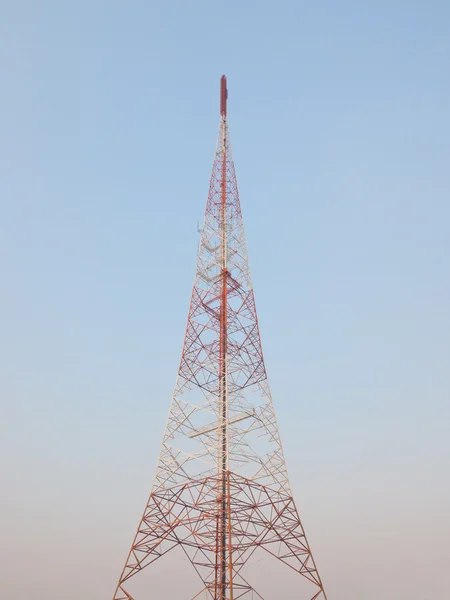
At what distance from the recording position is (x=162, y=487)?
36.3 m

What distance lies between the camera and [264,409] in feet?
129

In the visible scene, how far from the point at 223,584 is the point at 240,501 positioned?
204 inches

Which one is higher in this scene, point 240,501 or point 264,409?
point 264,409

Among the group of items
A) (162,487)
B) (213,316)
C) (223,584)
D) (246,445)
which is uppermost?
(213,316)

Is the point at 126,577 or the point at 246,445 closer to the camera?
the point at 126,577

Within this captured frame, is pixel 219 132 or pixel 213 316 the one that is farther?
pixel 219 132

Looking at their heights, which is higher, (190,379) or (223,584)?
(190,379)

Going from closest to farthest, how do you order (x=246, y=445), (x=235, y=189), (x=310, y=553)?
(x=310, y=553) < (x=246, y=445) < (x=235, y=189)

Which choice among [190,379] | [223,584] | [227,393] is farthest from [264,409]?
[223,584]

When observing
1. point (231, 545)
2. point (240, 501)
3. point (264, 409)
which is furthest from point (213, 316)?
→ point (231, 545)

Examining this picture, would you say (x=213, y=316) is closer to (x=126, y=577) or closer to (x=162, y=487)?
(x=162, y=487)

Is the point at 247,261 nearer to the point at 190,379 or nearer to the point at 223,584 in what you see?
the point at 190,379

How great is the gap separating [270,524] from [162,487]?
23.8ft

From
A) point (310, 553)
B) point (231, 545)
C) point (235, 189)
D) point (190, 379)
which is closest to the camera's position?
point (231, 545)
